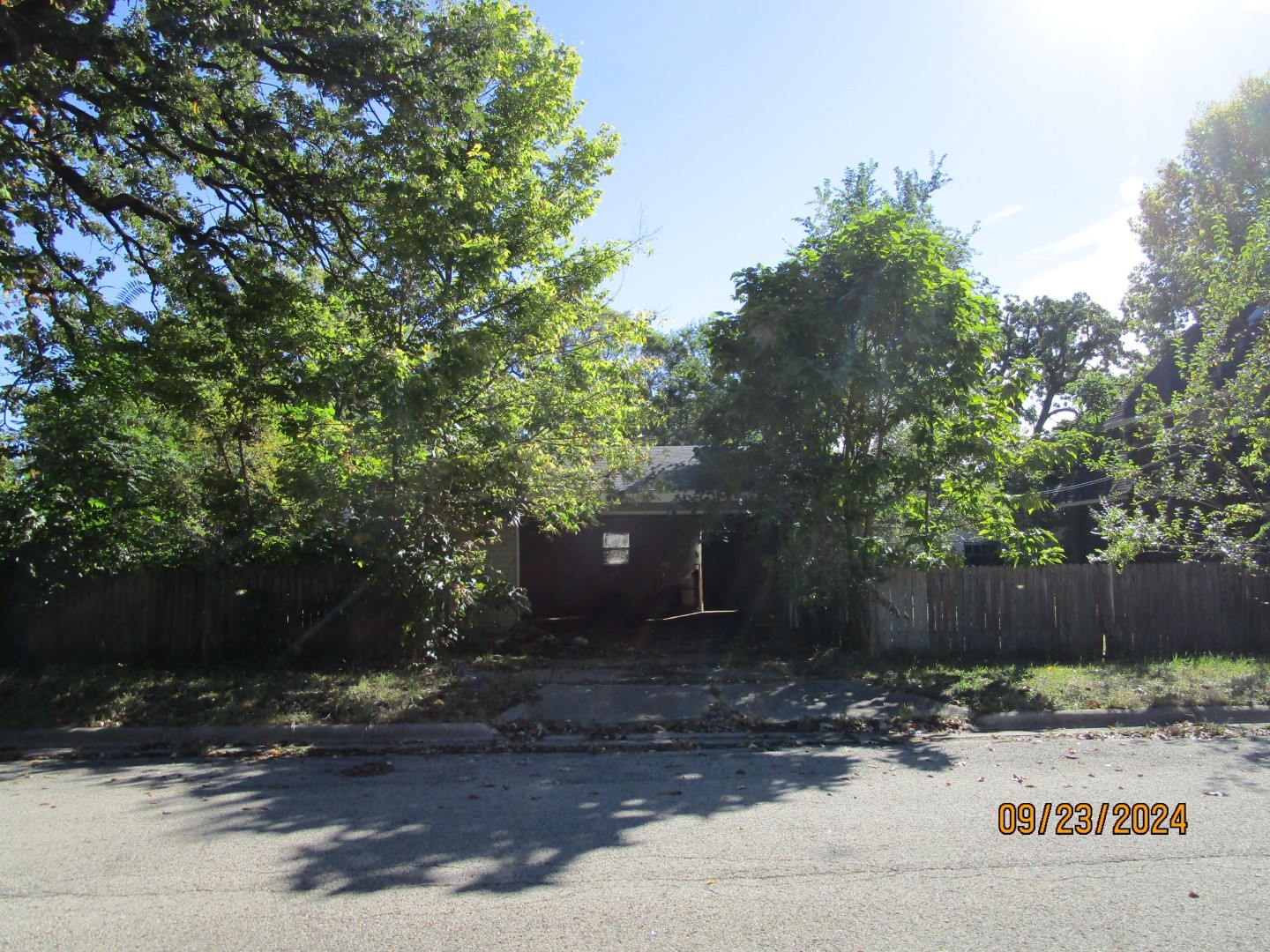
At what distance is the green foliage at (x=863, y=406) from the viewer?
34.4ft

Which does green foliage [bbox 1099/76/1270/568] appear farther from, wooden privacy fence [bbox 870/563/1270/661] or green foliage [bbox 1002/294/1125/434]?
green foliage [bbox 1002/294/1125/434]

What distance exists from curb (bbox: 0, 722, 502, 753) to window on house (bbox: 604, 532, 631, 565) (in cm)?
1134

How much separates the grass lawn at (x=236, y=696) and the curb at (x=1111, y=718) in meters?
5.33

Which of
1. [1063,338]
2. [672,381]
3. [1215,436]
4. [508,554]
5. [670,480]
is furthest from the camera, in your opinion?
[1063,338]

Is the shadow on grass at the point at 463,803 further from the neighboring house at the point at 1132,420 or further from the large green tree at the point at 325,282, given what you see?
the neighboring house at the point at 1132,420

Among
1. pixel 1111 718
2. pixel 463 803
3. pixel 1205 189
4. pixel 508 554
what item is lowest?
pixel 1111 718

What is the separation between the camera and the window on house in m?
20.0

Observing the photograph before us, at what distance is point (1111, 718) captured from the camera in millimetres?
9125

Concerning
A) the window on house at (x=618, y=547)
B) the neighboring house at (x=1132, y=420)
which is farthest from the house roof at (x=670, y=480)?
the neighboring house at (x=1132, y=420)

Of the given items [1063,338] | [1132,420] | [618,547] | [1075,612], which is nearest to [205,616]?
[618,547]

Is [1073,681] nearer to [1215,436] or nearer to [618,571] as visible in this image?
[1215,436]

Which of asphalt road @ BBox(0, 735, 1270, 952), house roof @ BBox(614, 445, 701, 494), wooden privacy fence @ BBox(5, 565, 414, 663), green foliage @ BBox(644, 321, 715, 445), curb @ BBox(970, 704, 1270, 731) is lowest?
curb @ BBox(970, 704, 1270, 731)

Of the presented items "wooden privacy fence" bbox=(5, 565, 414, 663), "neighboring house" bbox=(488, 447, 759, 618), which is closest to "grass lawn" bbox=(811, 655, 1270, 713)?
"wooden privacy fence" bbox=(5, 565, 414, 663)

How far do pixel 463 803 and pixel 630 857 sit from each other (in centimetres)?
173
